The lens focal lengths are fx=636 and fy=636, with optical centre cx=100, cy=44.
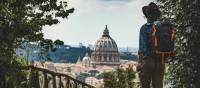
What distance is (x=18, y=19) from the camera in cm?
1252

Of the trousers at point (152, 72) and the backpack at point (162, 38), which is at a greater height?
the backpack at point (162, 38)

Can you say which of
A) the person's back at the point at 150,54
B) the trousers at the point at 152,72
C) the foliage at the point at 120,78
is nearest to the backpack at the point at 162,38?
the person's back at the point at 150,54

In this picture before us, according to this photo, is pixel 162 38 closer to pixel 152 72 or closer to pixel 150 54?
pixel 150 54

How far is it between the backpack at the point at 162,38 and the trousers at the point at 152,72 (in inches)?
6.5

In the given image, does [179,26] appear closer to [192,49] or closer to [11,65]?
[192,49]

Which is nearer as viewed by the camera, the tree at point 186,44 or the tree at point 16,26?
the tree at point 16,26

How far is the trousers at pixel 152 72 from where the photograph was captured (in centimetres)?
1059

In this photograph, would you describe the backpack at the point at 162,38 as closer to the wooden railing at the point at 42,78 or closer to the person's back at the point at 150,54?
the person's back at the point at 150,54

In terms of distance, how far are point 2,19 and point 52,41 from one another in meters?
3.22

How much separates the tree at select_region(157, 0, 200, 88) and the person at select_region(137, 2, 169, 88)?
688 cm

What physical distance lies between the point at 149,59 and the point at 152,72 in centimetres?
29

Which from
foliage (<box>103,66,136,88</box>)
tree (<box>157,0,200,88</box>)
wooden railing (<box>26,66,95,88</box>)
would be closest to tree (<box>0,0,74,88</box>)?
→ wooden railing (<box>26,66,95,88</box>)

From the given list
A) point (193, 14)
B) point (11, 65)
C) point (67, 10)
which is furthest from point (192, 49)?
point (11, 65)

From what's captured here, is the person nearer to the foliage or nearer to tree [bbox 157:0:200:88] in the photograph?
tree [bbox 157:0:200:88]
